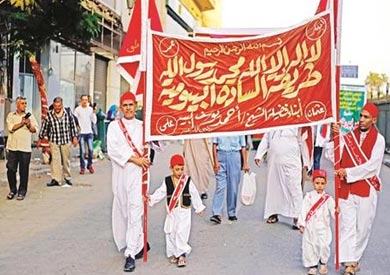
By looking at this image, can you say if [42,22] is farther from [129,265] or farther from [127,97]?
[129,265]

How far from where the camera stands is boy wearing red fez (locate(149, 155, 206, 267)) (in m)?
6.73

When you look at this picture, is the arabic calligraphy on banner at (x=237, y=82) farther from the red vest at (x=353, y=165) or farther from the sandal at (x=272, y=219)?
the sandal at (x=272, y=219)

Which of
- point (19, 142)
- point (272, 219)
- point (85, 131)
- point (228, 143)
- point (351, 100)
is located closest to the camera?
point (228, 143)

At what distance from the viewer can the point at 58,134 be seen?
498 inches

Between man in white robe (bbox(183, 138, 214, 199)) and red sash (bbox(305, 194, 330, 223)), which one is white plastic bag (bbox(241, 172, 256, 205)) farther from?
red sash (bbox(305, 194, 330, 223))

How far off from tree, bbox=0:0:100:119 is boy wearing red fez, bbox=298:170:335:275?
719 cm

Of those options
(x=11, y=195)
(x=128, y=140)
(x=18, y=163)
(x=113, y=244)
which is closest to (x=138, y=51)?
(x=128, y=140)

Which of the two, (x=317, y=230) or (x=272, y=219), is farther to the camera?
(x=272, y=219)

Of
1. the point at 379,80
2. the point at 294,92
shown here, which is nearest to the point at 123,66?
the point at 294,92

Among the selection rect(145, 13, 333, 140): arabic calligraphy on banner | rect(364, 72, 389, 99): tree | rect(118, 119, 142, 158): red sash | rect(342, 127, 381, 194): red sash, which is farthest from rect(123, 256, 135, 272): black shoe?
rect(364, 72, 389, 99): tree

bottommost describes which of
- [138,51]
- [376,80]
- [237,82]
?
[237,82]

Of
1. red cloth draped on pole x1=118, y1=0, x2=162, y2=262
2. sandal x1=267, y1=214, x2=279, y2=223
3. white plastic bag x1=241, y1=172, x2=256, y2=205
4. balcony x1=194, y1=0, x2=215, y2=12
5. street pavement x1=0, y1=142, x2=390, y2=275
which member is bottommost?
street pavement x1=0, y1=142, x2=390, y2=275

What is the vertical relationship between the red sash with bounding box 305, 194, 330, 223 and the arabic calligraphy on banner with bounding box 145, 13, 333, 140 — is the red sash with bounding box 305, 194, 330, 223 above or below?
below

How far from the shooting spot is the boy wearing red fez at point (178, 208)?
673cm
